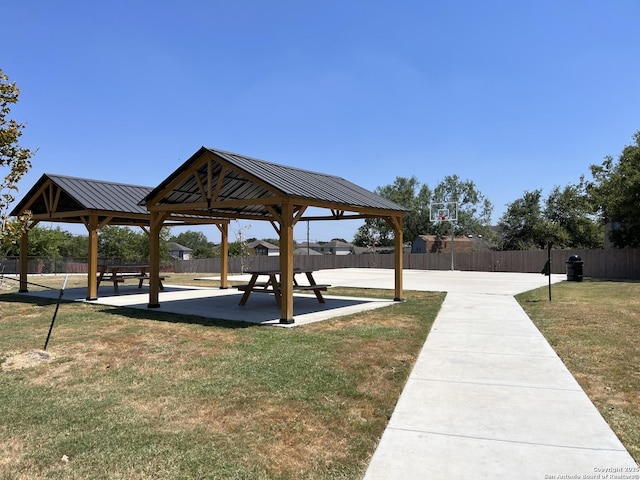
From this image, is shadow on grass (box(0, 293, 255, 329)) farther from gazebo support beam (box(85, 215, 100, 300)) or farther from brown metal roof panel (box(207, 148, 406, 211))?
brown metal roof panel (box(207, 148, 406, 211))

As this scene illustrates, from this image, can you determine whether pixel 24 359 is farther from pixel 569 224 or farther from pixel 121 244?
pixel 569 224

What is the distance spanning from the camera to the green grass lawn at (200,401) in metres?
3.19

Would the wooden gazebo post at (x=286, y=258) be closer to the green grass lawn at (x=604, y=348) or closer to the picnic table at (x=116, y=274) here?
the green grass lawn at (x=604, y=348)

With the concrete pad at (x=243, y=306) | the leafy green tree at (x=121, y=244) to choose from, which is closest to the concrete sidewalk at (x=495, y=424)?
the concrete pad at (x=243, y=306)

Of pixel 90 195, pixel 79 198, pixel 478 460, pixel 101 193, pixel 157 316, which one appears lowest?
pixel 478 460

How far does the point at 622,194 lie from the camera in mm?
24375

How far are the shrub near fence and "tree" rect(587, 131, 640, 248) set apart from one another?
107cm

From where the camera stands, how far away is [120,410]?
4.18 metres

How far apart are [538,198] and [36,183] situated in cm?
4926

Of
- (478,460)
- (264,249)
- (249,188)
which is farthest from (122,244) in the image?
(264,249)

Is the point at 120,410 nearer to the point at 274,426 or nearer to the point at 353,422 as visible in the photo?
the point at 274,426

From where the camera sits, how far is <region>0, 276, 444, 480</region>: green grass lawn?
3.19m

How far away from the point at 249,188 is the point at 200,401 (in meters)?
8.26

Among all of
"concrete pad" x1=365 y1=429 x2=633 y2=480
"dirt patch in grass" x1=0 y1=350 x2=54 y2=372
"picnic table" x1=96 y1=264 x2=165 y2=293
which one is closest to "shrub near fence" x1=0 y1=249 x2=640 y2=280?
"picnic table" x1=96 y1=264 x2=165 y2=293
